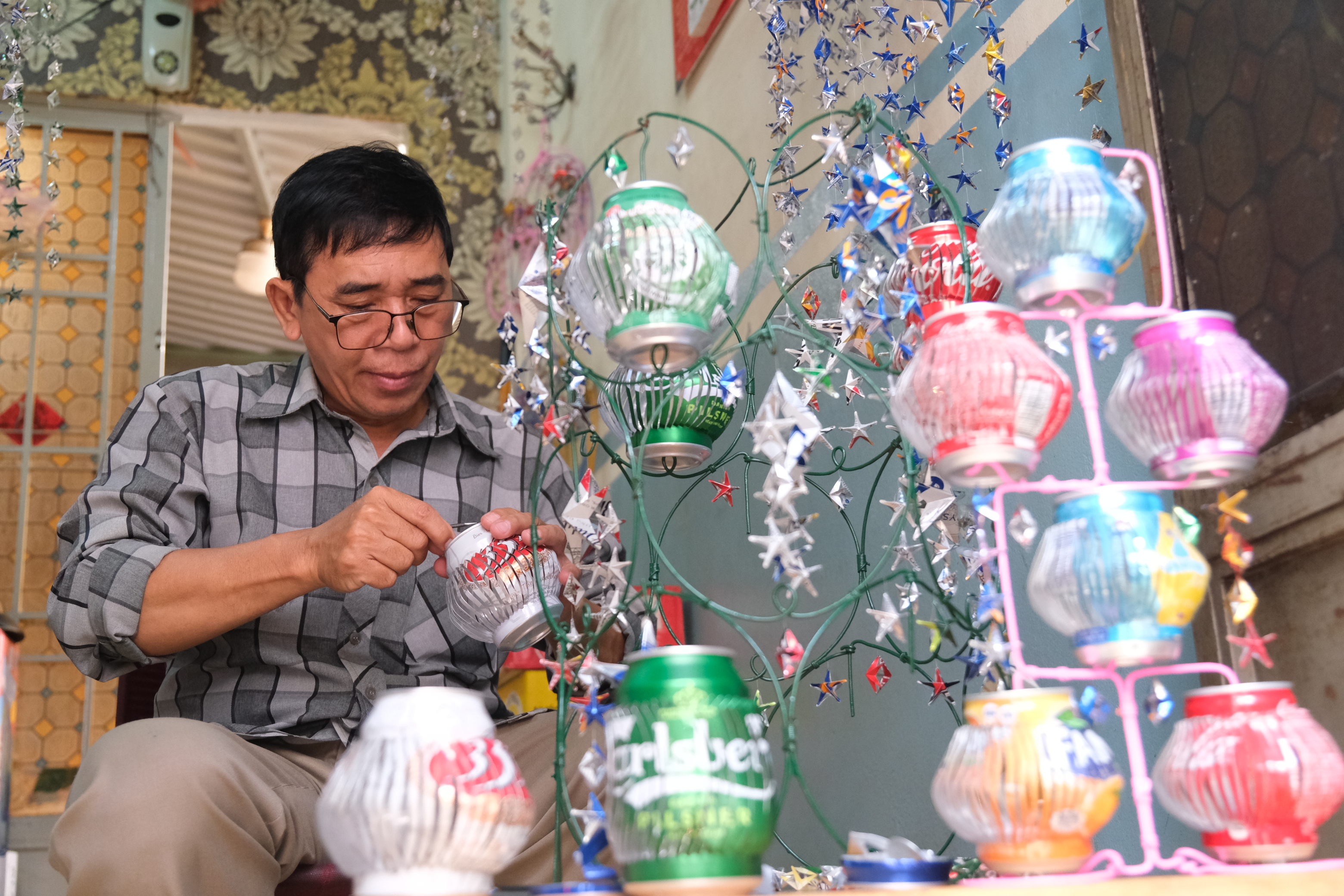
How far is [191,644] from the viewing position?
1269 mm

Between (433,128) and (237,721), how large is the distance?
2.98 m

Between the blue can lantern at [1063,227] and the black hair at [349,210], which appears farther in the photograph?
the black hair at [349,210]

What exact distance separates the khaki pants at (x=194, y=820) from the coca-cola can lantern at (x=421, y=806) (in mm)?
525

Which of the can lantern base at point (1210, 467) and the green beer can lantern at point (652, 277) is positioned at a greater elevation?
the green beer can lantern at point (652, 277)

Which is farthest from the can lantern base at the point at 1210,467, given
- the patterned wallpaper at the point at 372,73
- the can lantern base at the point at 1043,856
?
the patterned wallpaper at the point at 372,73

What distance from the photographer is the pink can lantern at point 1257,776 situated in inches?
25.3

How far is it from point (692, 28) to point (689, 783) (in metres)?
2.20

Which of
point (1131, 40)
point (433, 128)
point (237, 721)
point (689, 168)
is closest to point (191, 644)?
point (237, 721)

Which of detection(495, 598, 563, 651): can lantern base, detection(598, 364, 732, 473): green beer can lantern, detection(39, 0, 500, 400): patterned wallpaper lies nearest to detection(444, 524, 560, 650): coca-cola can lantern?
detection(495, 598, 563, 651): can lantern base

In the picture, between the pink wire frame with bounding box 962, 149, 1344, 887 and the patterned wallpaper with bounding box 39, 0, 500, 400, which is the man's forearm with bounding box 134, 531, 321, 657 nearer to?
the pink wire frame with bounding box 962, 149, 1344, 887

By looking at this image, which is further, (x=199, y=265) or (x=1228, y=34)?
(x=199, y=265)

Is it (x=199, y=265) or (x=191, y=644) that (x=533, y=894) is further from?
(x=199, y=265)

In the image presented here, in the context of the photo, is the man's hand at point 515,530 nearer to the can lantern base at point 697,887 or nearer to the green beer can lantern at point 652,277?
the green beer can lantern at point 652,277

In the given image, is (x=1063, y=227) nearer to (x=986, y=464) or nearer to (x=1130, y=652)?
(x=986, y=464)
